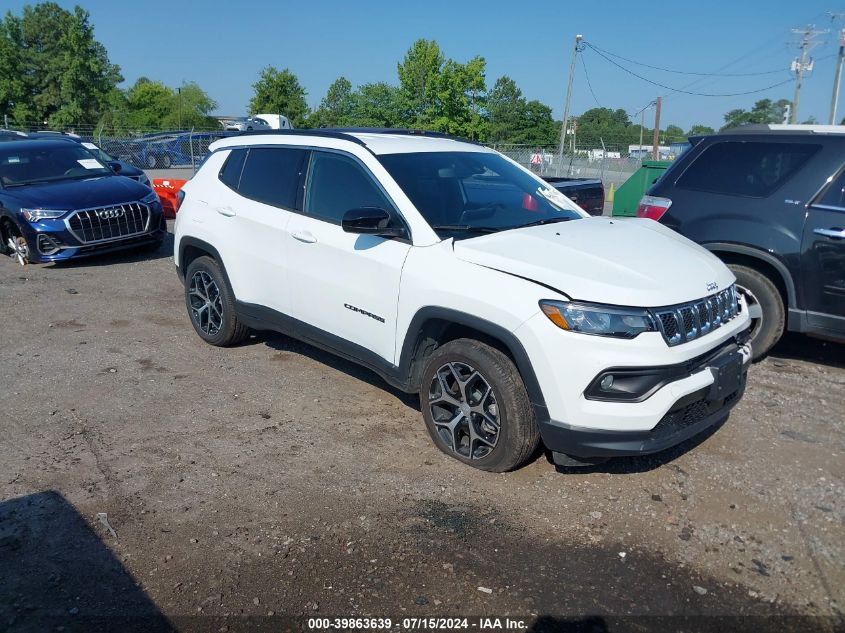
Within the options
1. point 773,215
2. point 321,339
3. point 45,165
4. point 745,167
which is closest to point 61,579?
point 321,339

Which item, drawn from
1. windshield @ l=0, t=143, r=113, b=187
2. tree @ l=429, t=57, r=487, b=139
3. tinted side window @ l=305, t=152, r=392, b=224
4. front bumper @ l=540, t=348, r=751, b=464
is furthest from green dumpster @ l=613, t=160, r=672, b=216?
tree @ l=429, t=57, r=487, b=139

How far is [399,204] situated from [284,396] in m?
1.79

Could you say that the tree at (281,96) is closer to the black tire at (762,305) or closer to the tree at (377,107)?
the tree at (377,107)

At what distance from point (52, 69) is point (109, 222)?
183 feet

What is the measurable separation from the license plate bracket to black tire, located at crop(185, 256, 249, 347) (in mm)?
3727

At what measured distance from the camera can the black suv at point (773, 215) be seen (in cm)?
527

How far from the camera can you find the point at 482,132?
2052 inches

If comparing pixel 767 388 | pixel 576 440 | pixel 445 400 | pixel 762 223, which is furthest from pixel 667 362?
pixel 762 223

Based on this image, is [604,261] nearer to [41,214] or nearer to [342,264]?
[342,264]

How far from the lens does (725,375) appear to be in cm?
374

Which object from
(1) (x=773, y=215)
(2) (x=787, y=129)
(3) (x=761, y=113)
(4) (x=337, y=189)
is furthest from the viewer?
(3) (x=761, y=113)

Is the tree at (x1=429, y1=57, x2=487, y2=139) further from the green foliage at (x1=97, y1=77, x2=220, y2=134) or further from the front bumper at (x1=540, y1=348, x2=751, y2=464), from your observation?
the front bumper at (x1=540, y1=348, x2=751, y2=464)

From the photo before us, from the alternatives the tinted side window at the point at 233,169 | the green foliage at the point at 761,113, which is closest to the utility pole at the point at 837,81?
the green foliage at the point at 761,113

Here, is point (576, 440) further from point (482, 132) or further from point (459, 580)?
point (482, 132)
